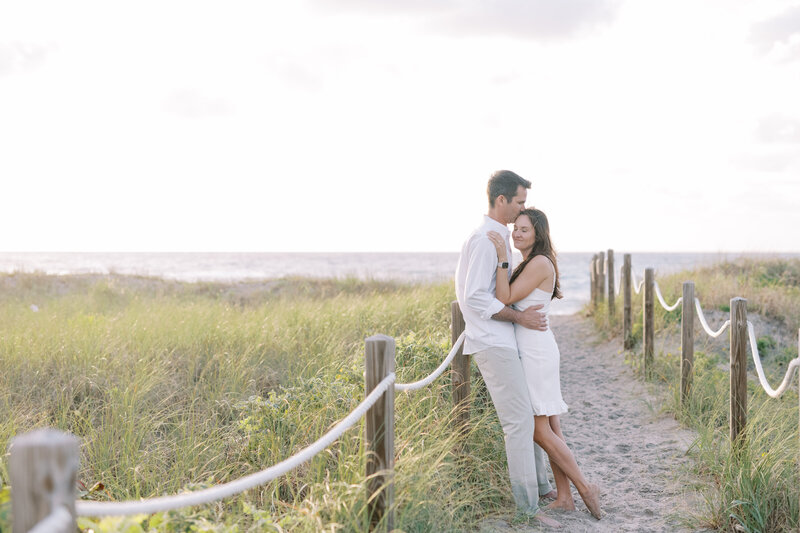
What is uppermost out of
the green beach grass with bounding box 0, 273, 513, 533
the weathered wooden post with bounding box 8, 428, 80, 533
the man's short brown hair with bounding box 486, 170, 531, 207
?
the man's short brown hair with bounding box 486, 170, 531, 207

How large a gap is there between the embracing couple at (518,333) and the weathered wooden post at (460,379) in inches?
20.9

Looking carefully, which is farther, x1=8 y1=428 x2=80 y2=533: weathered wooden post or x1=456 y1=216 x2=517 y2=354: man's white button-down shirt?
x1=456 y1=216 x2=517 y2=354: man's white button-down shirt

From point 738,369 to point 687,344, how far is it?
2073 millimetres

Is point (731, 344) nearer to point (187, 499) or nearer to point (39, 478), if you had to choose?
point (187, 499)

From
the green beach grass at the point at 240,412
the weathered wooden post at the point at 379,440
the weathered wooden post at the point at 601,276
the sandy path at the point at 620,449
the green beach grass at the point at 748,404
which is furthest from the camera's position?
the weathered wooden post at the point at 601,276

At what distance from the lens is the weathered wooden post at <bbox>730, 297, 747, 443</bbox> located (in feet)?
16.6

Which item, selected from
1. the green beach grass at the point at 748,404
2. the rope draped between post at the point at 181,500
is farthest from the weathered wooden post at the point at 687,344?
the rope draped between post at the point at 181,500

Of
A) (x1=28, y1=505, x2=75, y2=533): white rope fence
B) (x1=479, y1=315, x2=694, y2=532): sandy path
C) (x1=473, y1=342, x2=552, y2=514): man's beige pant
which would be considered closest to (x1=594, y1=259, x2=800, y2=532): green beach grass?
(x1=479, y1=315, x2=694, y2=532): sandy path

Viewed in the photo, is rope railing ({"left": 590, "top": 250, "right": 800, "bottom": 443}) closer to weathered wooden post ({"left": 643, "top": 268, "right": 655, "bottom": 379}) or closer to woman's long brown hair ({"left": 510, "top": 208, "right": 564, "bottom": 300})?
weathered wooden post ({"left": 643, "top": 268, "right": 655, "bottom": 379})

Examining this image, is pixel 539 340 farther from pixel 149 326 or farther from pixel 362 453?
pixel 149 326

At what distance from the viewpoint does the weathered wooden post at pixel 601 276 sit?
15.2 meters

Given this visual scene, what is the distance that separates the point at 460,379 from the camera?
5.02 m

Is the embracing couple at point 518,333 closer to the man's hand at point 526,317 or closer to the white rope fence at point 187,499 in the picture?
the man's hand at point 526,317

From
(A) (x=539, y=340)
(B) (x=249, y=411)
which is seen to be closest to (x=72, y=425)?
(B) (x=249, y=411)
